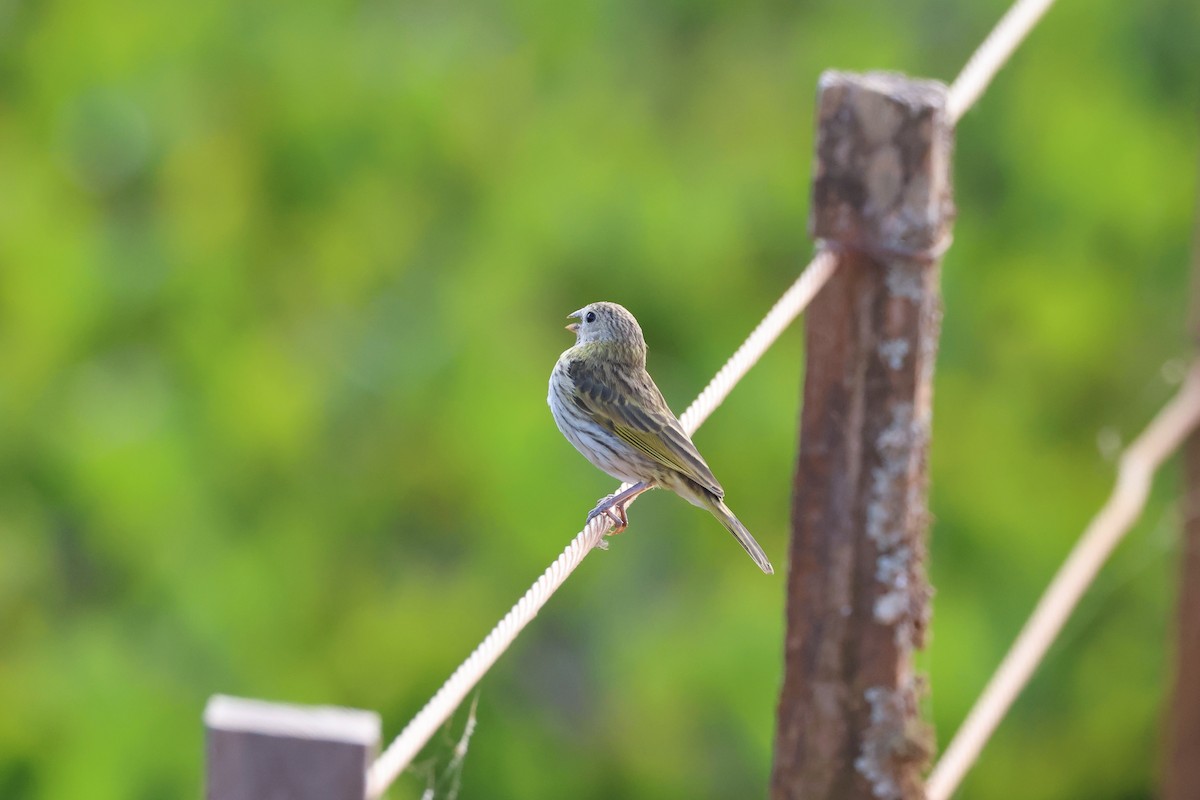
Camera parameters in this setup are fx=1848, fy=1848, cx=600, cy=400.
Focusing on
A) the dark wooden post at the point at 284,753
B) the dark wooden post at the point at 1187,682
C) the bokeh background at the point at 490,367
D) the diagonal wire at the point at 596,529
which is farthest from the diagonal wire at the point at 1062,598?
the dark wooden post at the point at 284,753

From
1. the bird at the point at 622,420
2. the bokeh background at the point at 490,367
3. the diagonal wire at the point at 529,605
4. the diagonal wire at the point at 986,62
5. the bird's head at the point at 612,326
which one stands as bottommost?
the bokeh background at the point at 490,367

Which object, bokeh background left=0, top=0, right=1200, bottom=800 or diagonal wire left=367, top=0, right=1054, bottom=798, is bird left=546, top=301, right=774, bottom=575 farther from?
bokeh background left=0, top=0, right=1200, bottom=800

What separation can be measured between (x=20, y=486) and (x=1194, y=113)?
4.99m

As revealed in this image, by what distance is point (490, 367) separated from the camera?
645 cm

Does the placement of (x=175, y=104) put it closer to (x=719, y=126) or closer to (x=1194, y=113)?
(x=719, y=126)

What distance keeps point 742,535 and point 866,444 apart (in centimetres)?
60

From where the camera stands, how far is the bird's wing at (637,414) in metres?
3.32

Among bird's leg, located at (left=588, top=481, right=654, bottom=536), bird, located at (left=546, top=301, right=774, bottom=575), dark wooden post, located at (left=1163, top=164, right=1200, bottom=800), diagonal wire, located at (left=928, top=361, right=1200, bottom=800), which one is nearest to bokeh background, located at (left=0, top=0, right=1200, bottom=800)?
diagonal wire, located at (left=928, top=361, right=1200, bottom=800)

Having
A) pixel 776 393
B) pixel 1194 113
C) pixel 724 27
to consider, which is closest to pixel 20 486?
pixel 776 393

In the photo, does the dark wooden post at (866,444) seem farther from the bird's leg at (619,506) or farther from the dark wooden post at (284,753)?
the dark wooden post at (284,753)

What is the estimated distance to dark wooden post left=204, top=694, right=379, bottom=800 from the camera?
1.42 m

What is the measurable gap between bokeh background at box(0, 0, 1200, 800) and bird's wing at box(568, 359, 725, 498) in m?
2.10

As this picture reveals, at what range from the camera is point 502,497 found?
6.24 meters

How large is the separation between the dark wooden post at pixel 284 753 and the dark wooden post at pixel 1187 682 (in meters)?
3.29
